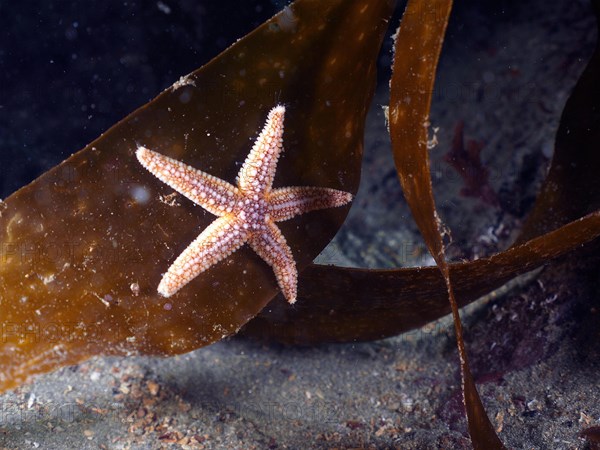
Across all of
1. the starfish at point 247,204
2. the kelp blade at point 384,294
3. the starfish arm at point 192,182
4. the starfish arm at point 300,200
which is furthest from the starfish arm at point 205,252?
the kelp blade at point 384,294

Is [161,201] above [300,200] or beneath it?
above

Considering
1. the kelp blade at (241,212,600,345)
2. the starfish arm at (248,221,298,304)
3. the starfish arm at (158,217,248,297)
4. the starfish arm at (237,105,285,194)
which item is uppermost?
the starfish arm at (237,105,285,194)

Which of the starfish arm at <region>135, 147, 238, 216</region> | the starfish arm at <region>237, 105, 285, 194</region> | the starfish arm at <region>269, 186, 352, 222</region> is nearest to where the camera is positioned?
the starfish arm at <region>135, 147, 238, 216</region>

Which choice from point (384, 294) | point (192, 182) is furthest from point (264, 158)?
point (384, 294)

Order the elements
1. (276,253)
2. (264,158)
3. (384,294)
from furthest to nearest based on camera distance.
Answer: (384,294)
(276,253)
(264,158)

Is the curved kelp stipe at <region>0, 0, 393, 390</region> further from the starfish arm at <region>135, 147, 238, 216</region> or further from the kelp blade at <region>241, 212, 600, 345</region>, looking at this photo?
the kelp blade at <region>241, 212, 600, 345</region>

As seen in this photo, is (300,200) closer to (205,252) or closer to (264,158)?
(264,158)

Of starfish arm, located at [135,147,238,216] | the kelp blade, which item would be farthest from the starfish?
the kelp blade

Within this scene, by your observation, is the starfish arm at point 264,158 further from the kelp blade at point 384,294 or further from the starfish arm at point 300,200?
the kelp blade at point 384,294
